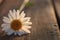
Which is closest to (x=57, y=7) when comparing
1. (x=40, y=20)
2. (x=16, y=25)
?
(x=40, y=20)

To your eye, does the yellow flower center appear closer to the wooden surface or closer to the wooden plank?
the wooden surface

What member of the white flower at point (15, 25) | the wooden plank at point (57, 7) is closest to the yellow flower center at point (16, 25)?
the white flower at point (15, 25)

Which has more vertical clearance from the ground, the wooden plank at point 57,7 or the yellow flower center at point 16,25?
the wooden plank at point 57,7

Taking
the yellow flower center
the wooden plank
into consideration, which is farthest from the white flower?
the wooden plank

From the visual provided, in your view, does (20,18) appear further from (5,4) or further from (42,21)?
(5,4)

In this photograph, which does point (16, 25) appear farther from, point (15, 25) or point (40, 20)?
point (40, 20)

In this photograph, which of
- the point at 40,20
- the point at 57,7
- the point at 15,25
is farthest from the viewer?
the point at 57,7

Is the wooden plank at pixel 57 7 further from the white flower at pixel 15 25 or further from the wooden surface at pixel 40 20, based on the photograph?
the white flower at pixel 15 25

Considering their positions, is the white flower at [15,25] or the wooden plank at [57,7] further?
the wooden plank at [57,7]

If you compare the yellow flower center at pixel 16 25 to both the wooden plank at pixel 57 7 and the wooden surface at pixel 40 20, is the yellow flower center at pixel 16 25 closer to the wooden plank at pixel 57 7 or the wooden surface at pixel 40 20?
the wooden surface at pixel 40 20
